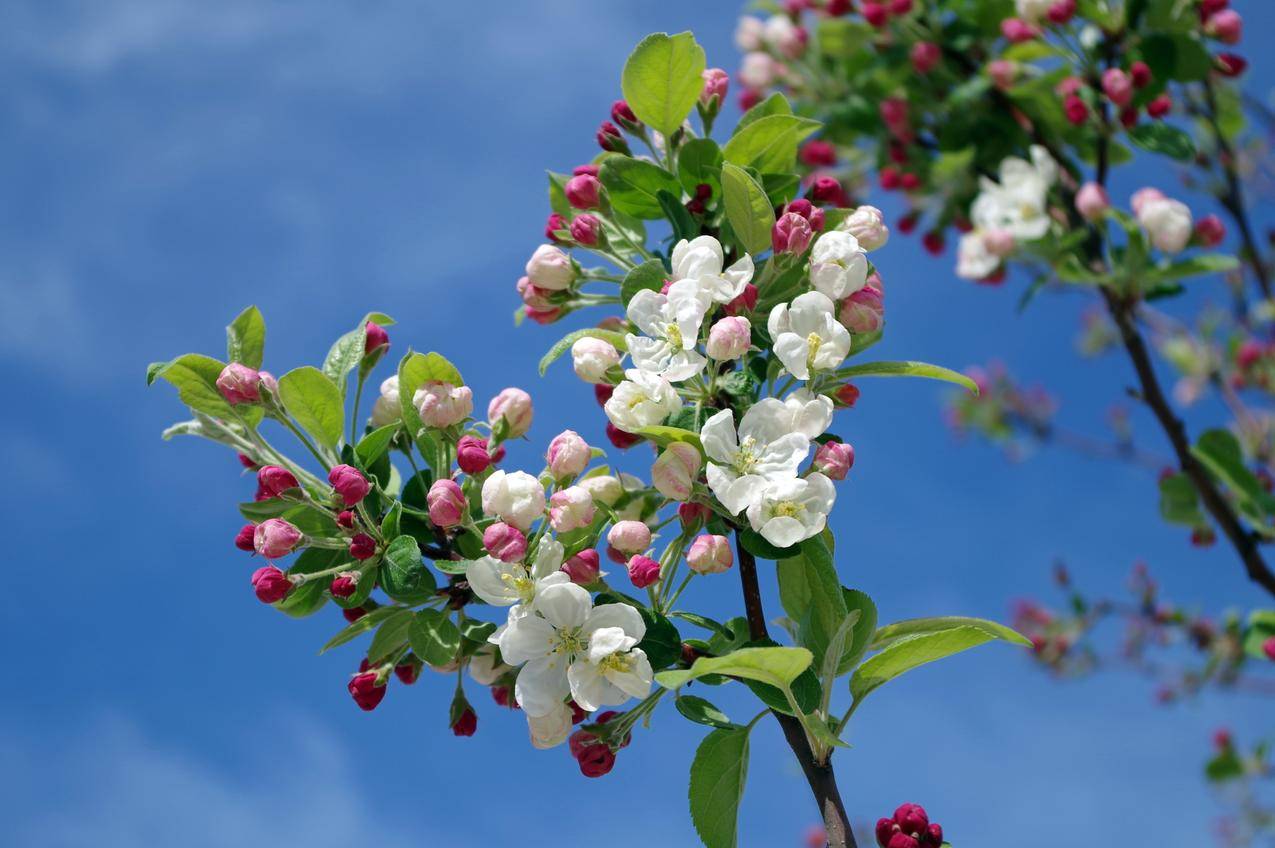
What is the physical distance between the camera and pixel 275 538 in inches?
52.4

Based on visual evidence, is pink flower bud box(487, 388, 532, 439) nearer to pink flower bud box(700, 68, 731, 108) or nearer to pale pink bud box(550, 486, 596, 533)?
pale pink bud box(550, 486, 596, 533)

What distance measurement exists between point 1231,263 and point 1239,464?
1.50ft

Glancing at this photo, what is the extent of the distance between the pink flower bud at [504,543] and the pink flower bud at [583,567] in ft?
0.20

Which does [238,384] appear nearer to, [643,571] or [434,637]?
[434,637]

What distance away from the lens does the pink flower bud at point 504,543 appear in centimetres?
125

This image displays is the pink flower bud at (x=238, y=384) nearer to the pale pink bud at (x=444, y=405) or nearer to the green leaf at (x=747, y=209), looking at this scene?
the pale pink bud at (x=444, y=405)

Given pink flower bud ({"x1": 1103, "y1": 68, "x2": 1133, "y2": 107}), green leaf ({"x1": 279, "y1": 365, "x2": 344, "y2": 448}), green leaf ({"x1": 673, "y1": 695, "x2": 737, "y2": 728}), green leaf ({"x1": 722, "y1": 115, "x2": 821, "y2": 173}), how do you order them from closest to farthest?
green leaf ({"x1": 673, "y1": 695, "x2": 737, "y2": 728}), green leaf ({"x1": 279, "y1": 365, "x2": 344, "y2": 448}), green leaf ({"x1": 722, "y1": 115, "x2": 821, "y2": 173}), pink flower bud ({"x1": 1103, "y1": 68, "x2": 1133, "y2": 107})

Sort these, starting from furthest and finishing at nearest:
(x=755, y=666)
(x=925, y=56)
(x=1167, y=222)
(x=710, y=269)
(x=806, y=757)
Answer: (x=925, y=56)
(x=1167, y=222)
(x=710, y=269)
(x=806, y=757)
(x=755, y=666)

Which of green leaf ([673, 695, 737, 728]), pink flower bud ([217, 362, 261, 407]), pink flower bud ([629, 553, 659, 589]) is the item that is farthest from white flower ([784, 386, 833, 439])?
pink flower bud ([217, 362, 261, 407])

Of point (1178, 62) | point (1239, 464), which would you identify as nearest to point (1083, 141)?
point (1178, 62)

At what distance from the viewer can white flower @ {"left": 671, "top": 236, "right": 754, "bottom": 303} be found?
138 centimetres

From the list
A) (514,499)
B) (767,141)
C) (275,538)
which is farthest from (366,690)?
(767,141)

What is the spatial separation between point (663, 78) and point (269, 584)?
84cm

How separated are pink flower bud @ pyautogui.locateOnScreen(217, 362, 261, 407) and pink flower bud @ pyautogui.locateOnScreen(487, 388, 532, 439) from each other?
29 cm
